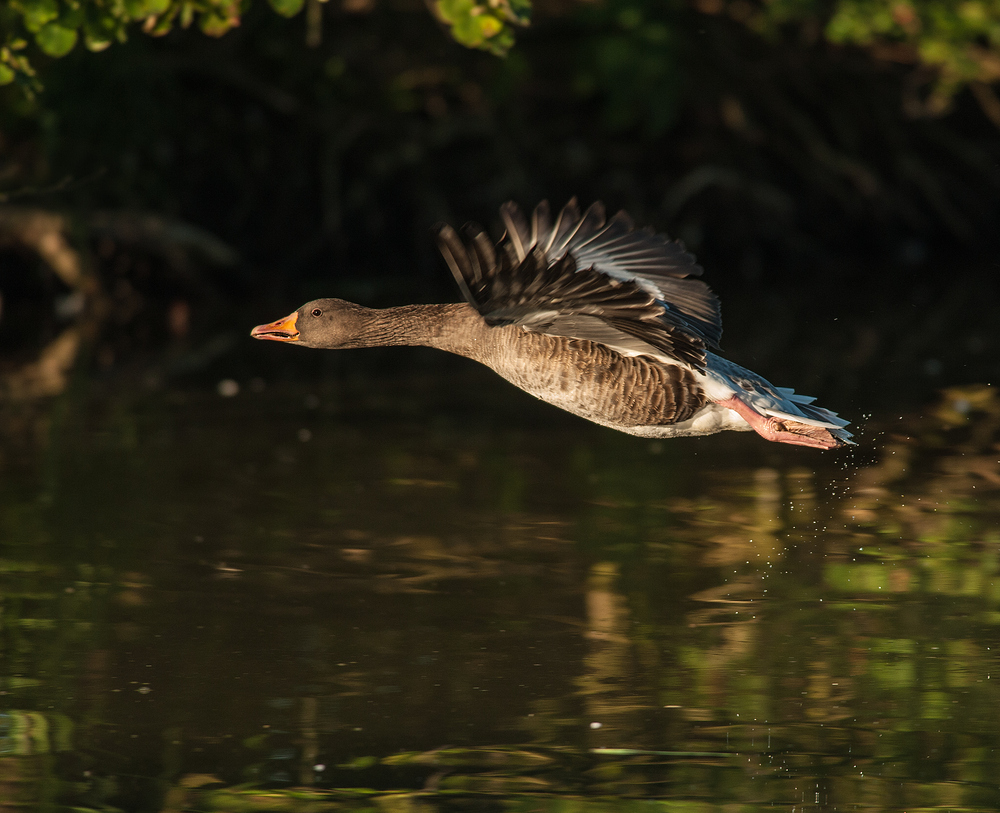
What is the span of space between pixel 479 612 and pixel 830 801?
297cm

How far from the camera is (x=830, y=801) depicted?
6.47 m

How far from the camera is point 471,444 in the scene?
13992 mm

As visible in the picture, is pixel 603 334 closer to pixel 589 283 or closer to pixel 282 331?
pixel 589 283

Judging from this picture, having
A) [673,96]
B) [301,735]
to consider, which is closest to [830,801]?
[301,735]

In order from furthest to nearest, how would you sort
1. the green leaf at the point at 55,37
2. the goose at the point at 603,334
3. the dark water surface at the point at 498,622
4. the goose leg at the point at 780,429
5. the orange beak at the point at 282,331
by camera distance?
1. the green leaf at the point at 55,37
2. the orange beak at the point at 282,331
3. the goose leg at the point at 780,429
4. the goose at the point at 603,334
5. the dark water surface at the point at 498,622

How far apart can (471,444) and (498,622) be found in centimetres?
527

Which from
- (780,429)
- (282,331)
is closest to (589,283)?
(780,429)

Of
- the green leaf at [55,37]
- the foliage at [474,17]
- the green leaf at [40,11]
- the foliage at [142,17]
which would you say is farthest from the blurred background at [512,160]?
the foliage at [474,17]

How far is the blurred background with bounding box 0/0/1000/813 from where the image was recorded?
7156 millimetres

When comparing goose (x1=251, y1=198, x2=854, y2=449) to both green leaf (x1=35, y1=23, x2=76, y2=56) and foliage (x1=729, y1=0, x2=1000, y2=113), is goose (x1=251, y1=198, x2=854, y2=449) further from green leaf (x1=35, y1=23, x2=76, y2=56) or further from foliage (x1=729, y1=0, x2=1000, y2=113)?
foliage (x1=729, y1=0, x2=1000, y2=113)

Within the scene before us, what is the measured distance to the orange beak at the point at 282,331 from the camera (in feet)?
27.2

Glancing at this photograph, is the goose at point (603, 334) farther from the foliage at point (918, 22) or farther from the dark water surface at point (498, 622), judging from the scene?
the foliage at point (918, 22)

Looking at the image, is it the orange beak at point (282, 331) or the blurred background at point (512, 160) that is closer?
the orange beak at point (282, 331)

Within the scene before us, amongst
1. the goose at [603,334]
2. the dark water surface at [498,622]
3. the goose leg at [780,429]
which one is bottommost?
the dark water surface at [498,622]
